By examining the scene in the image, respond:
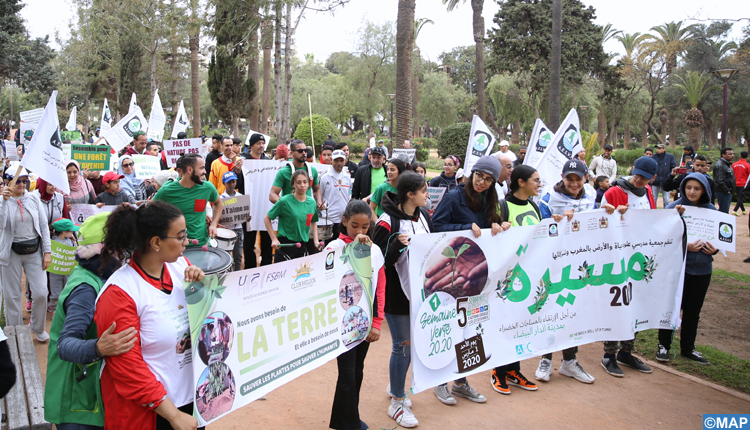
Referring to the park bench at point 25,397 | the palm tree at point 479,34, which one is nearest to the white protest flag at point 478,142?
the park bench at point 25,397

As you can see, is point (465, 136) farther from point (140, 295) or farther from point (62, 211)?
point (140, 295)

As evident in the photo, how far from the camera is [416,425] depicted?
4.23 meters

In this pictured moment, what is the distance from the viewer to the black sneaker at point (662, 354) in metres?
5.86

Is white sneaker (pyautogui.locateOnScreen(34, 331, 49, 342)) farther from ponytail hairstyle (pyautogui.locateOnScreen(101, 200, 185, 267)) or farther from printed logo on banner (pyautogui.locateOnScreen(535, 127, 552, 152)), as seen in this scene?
printed logo on banner (pyautogui.locateOnScreen(535, 127, 552, 152))

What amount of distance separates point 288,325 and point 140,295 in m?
1.13

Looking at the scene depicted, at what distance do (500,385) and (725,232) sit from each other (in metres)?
2.88

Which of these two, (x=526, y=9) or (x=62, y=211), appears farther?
(x=526, y=9)

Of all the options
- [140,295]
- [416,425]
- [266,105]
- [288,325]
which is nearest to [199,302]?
[140,295]

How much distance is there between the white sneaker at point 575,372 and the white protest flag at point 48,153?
5385 mm

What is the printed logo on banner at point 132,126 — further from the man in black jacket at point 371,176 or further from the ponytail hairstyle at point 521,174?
the ponytail hairstyle at point 521,174

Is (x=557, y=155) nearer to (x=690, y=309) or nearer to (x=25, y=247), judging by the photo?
(x=690, y=309)

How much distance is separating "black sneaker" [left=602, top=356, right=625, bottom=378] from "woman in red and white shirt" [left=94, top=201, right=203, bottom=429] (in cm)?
437

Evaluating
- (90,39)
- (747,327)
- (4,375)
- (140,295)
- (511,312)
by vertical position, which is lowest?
(747,327)

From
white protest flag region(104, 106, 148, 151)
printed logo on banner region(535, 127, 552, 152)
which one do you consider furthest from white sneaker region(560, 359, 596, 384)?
white protest flag region(104, 106, 148, 151)
